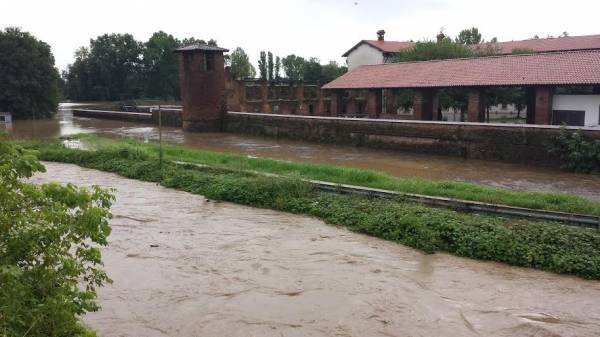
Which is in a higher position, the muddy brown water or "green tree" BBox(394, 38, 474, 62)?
"green tree" BBox(394, 38, 474, 62)

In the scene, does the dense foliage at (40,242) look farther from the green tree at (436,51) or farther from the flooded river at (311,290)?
the green tree at (436,51)

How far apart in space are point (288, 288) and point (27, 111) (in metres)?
44.9

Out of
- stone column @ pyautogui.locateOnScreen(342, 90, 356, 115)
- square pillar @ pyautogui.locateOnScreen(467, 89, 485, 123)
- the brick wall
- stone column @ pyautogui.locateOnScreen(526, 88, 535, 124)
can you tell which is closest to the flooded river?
the brick wall

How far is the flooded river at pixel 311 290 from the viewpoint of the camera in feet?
22.2

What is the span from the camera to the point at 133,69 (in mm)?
68250

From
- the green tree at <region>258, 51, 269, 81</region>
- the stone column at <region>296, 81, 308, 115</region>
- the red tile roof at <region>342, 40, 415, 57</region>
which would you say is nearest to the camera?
the stone column at <region>296, 81, 308, 115</region>

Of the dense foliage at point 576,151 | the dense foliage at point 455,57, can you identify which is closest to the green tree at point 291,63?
the dense foliage at point 455,57

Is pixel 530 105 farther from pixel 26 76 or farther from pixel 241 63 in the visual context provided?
pixel 241 63

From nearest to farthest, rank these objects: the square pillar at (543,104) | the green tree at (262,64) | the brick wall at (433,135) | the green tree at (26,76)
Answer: the brick wall at (433,135), the square pillar at (543,104), the green tree at (26,76), the green tree at (262,64)

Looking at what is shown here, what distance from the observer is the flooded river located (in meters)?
6.76

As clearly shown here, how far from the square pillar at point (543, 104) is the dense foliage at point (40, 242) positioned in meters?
22.9

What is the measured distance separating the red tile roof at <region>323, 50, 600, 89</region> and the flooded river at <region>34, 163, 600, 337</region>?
53.4 ft

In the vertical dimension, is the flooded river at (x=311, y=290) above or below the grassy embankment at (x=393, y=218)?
below

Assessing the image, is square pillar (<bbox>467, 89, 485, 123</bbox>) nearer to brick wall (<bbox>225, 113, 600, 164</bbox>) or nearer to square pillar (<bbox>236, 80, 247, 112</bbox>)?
brick wall (<bbox>225, 113, 600, 164</bbox>)
